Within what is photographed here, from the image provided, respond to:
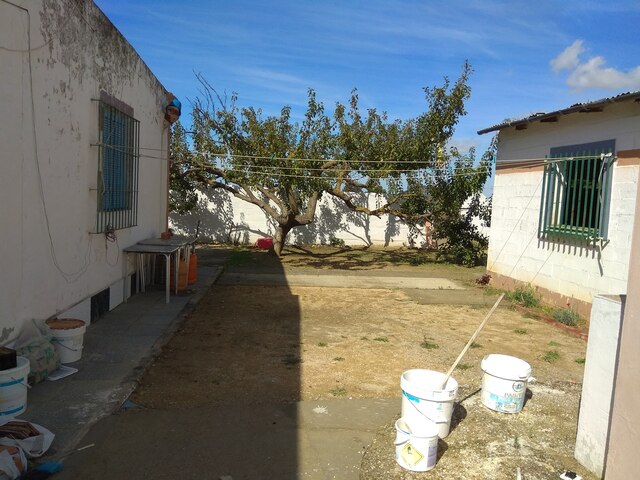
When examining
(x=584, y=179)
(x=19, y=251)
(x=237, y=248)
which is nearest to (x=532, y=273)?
(x=584, y=179)

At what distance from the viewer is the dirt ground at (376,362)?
383cm

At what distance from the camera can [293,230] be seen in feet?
63.9

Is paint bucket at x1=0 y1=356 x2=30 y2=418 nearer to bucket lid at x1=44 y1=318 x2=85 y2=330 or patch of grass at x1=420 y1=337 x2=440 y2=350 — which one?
bucket lid at x1=44 y1=318 x2=85 y2=330

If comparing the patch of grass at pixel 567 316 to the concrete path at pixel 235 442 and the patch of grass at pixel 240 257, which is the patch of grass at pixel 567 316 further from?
the patch of grass at pixel 240 257

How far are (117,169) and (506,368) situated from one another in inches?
234

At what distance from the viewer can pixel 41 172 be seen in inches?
203

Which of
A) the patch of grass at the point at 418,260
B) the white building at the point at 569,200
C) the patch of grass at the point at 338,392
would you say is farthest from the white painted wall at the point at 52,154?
the patch of grass at the point at 418,260

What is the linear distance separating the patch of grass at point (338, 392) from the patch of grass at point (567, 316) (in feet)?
15.8

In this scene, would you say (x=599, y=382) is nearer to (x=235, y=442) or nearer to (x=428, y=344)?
(x=235, y=442)

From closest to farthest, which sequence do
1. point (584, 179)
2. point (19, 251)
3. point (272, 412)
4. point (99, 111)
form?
point (272, 412) < point (19, 251) < point (99, 111) < point (584, 179)

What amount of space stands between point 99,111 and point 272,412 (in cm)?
465

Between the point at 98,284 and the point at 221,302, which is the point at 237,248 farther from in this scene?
the point at 98,284

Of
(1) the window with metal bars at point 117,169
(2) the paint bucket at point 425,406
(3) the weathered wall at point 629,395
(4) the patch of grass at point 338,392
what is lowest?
(4) the patch of grass at point 338,392

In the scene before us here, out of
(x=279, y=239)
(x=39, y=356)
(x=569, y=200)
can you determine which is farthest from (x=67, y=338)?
(x=279, y=239)
